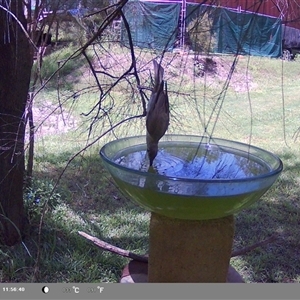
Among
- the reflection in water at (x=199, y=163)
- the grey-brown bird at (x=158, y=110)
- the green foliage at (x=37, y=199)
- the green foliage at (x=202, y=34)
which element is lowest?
the green foliage at (x=37, y=199)

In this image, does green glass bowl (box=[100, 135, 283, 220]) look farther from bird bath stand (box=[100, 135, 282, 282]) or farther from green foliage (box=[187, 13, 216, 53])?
green foliage (box=[187, 13, 216, 53])

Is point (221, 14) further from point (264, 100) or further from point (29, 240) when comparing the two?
point (264, 100)

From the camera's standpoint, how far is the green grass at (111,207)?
1909mm

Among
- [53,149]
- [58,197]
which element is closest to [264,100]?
[53,149]

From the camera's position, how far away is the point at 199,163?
1419mm

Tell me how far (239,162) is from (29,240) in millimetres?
1168

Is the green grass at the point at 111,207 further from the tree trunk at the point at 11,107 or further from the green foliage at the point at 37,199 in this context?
the tree trunk at the point at 11,107

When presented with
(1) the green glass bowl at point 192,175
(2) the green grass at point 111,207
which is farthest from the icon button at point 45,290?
(1) the green glass bowl at point 192,175

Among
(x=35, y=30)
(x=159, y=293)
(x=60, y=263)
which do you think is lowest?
(x=60, y=263)

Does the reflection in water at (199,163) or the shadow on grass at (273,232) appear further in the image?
the shadow on grass at (273,232)

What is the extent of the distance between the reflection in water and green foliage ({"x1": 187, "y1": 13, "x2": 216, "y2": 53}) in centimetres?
31

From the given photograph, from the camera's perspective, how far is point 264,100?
17.8ft

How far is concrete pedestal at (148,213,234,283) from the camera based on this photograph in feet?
4.21

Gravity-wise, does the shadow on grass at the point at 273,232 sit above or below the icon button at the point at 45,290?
below
